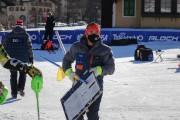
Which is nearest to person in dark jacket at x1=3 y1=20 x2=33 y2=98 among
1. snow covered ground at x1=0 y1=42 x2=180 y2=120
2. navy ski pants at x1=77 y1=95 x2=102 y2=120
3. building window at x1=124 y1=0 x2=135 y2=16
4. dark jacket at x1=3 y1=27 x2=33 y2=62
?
dark jacket at x1=3 y1=27 x2=33 y2=62

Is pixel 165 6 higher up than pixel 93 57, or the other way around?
pixel 165 6

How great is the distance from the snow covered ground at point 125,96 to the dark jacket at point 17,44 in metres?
0.94

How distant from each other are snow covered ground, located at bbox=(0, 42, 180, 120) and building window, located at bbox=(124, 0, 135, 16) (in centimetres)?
2139

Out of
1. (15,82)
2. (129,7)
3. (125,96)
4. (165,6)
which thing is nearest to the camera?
(15,82)

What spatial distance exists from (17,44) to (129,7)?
2849 centimetres

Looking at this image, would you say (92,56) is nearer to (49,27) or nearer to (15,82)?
(15,82)

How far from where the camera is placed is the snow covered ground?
24.2ft

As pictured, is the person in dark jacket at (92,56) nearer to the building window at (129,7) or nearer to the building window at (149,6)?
the building window at (149,6)

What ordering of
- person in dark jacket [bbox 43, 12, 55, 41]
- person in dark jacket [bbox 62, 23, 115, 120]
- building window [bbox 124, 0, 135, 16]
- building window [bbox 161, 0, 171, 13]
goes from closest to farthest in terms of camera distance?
person in dark jacket [bbox 62, 23, 115, 120], person in dark jacket [bbox 43, 12, 55, 41], building window [bbox 161, 0, 171, 13], building window [bbox 124, 0, 135, 16]

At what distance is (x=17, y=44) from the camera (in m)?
8.88

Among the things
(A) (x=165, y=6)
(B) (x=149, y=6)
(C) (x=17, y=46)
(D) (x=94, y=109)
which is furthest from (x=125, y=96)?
(A) (x=165, y=6)

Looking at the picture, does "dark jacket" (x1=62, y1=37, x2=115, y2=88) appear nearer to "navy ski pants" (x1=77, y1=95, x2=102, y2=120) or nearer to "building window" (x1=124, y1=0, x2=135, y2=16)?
"navy ski pants" (x1=77, y1=95, x2=102, y2=120)

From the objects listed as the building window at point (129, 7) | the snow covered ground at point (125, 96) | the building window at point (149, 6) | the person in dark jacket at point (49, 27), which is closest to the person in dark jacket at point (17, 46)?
the snow covered ground at point (125, 96)

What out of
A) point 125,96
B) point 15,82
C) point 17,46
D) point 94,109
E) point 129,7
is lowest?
point 125,96
